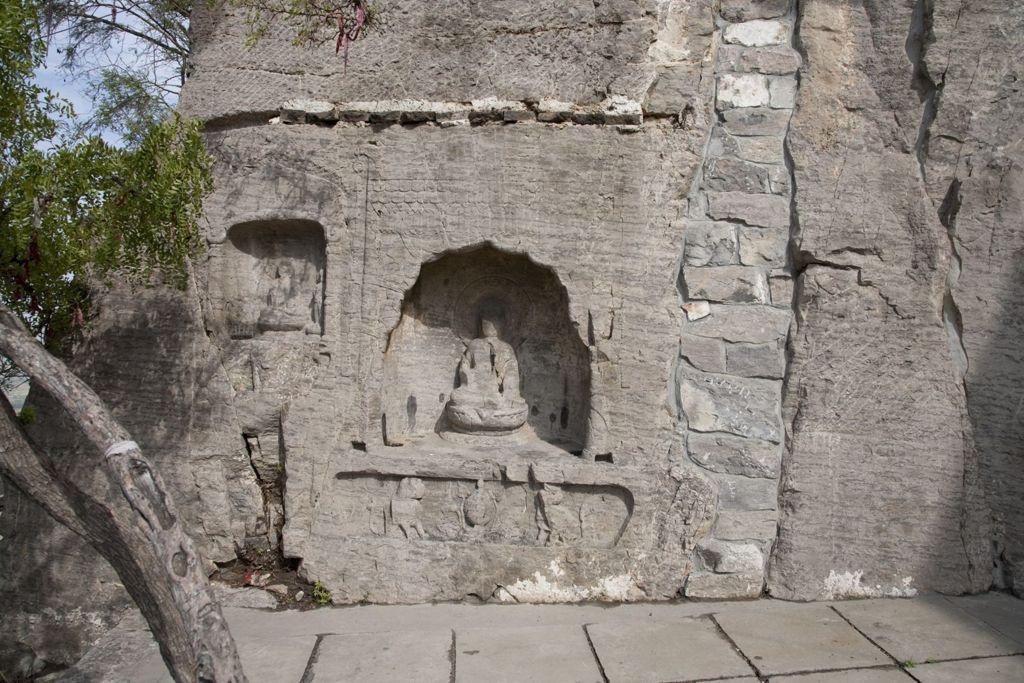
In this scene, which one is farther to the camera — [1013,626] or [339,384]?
[339,384]

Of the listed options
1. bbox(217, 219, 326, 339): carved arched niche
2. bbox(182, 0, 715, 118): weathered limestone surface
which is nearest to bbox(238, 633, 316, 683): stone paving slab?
bbox(217, 219, 326, 339): carved arched niche

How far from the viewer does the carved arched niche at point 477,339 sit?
13.3 feet

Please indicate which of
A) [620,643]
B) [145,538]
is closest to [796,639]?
[620,643]

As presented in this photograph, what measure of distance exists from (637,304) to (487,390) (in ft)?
3.51

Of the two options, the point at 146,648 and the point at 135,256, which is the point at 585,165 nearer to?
the point at 135,256

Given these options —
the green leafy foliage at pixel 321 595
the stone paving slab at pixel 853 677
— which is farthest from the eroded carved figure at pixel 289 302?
the stone paving slab at pixel 853 677

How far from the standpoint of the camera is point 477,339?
4180 mm

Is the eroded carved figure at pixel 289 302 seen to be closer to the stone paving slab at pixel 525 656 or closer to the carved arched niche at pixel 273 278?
the carved arched niche at pixel 273 278

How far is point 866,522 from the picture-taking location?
3.57 metres

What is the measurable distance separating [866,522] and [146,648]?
3.67 meters

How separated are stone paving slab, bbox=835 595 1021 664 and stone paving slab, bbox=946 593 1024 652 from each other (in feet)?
0.15

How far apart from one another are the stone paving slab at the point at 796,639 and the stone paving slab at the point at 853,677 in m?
0.03

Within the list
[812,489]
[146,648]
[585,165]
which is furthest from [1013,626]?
[146,648]

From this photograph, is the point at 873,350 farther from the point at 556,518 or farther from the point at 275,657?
the point at 275,657
